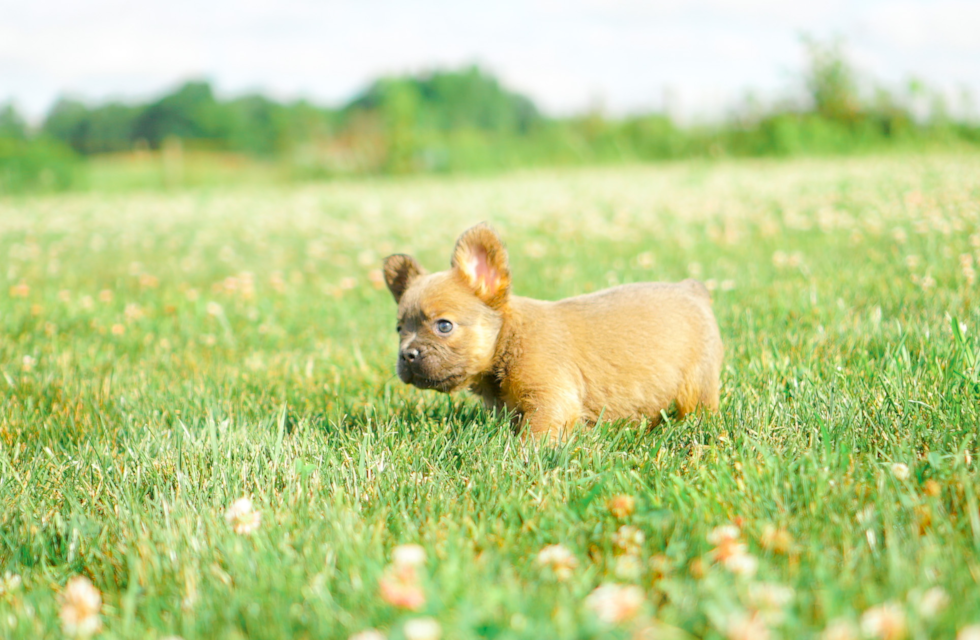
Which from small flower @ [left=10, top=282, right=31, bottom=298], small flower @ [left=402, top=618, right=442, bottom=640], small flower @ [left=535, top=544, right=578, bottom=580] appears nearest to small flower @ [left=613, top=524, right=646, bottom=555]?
small flower @ [left=535, top=544, right=578, bottom=580]

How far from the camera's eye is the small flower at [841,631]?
124cm

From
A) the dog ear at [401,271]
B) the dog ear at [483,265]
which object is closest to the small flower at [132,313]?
the dog ear at [401,271]

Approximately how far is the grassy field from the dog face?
0.22 meters

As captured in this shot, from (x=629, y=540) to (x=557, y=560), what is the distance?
243mm

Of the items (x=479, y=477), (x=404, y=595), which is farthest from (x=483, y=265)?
(x=404, y=595)

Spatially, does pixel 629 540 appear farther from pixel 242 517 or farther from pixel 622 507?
pixel 242 517

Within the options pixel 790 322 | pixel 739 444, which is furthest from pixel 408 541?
pixel 790 322

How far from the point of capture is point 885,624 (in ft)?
4.09

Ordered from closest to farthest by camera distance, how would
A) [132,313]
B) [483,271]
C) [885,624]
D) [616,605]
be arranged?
[885,624] → [616,605] → [483,271] → [132,313]

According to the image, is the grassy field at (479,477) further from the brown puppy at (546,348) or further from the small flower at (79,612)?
the brown puppy at (546,348)

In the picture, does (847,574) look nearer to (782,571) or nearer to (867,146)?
(782,571)

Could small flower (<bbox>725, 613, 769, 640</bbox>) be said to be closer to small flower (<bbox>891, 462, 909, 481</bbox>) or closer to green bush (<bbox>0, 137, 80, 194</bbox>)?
small flower (<bbox>891, 462, 909, 481</bbox>)

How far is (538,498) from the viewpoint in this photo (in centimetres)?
223

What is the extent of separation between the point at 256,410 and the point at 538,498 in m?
1.50
